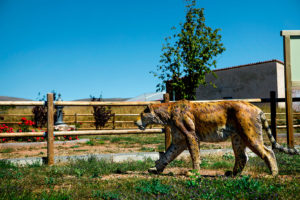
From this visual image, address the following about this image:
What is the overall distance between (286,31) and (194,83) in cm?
874

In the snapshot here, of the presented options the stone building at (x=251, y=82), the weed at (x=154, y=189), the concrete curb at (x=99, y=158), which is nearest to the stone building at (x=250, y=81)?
the stone building at (x=251, y=82)

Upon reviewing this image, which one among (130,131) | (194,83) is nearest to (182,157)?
(130,131)

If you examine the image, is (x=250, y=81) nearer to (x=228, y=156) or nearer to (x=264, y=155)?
(x=228, y=156)

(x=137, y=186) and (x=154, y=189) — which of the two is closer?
(x=154, y=189)

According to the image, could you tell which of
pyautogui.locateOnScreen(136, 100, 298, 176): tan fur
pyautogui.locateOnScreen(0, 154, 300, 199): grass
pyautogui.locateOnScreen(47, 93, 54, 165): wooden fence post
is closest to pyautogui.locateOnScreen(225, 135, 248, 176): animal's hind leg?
pyautogui.locateOnScreen(136, 100, 298, 176): tan fur

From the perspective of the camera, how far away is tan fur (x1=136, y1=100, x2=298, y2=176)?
4.03m

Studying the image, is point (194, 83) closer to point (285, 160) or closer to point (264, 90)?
point (264, 90)

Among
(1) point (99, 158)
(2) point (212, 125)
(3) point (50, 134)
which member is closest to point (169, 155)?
(2) point (212, 125)

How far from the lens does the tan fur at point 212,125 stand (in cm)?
403

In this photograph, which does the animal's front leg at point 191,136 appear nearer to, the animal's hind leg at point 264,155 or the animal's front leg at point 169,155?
the animal's front leg at point 169,155

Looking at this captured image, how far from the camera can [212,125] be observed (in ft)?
13.9

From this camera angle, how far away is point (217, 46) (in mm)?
A: 15078

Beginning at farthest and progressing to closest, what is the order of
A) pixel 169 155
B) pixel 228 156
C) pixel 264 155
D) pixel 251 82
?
pixel 251 82 → pixel 228 156 → pixel 169 155 → pixel 264 155

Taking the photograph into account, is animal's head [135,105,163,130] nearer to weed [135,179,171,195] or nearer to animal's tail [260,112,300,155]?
weed [135,179,171,195]
